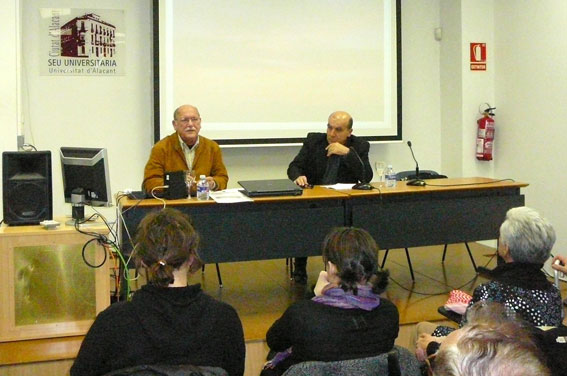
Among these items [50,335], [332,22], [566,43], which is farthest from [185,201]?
[566,43]

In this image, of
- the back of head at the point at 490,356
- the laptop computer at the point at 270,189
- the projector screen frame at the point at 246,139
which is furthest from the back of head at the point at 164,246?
the projector screen frame at the point at 246,139

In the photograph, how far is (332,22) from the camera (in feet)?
19.2

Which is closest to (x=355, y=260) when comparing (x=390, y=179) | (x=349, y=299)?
(x=349, y=299)

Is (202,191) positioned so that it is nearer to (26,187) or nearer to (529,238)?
(26,187)

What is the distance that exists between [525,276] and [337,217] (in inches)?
62.6

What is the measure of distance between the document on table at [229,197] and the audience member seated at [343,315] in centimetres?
141

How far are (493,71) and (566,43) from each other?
989 mm

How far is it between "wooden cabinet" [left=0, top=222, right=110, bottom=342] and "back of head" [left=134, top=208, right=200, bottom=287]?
128 centimetres

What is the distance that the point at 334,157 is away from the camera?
4.82 meters

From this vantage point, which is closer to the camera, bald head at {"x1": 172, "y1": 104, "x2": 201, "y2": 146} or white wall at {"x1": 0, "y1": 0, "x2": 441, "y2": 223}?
bald head at {"x1": 172, "y1": 104, "x2": 201, "y2": 146}

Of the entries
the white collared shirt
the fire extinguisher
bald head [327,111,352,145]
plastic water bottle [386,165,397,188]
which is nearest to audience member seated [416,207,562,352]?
plastic water bottle [386,165,397,188]

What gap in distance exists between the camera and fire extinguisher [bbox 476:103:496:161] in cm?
598

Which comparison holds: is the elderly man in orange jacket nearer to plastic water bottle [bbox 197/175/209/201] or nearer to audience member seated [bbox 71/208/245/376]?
plastic water bottle [bbox 197/175/209/201]

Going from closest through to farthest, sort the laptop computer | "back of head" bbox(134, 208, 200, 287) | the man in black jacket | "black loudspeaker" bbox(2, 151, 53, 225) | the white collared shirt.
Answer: "back of head" bbox(134, 208, 200, 287), "black loudspeaker" bbox(2, 151, 53, 225), the laptop computer, the white collared shirt, the man in black jacket
